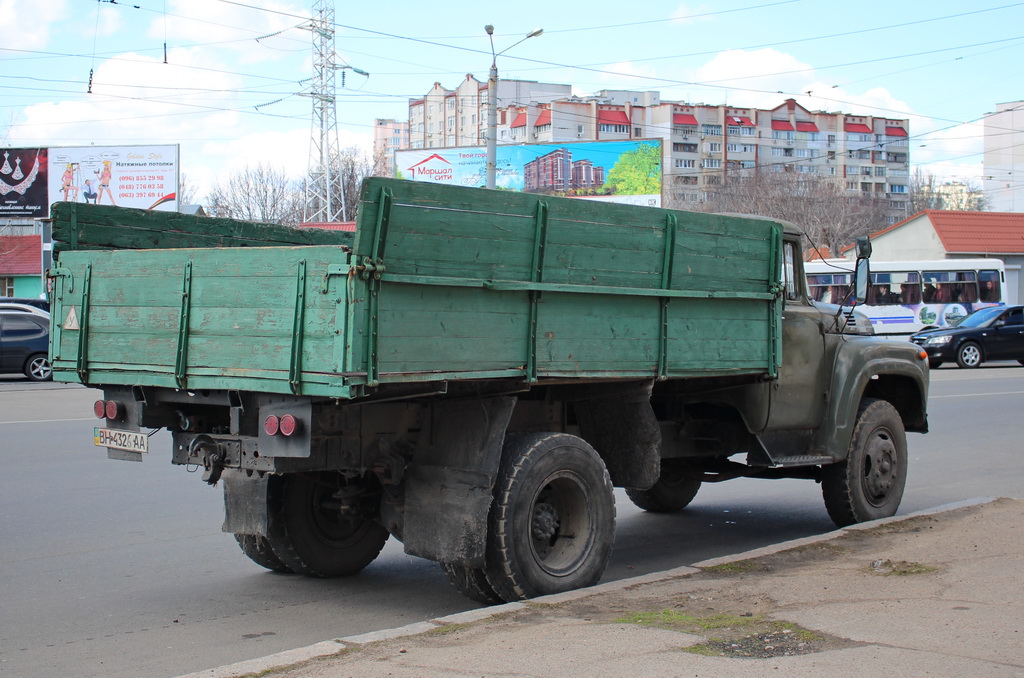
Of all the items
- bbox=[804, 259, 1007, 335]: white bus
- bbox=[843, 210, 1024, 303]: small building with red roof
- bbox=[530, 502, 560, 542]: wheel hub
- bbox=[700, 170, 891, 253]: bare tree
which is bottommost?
bbox=[530, 502, 560, 542]: wheel hub

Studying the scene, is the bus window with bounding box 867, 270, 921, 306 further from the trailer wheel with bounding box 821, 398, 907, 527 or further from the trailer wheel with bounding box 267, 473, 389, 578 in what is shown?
the trailer wheel with bounding box 267, 473, 389, 578

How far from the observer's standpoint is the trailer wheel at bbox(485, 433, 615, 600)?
546cm

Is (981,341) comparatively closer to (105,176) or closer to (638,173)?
(638,173)

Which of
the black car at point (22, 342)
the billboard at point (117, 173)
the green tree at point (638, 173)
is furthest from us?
the billboard at point (117, 173)

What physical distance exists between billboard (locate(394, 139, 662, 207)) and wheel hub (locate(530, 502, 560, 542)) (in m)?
35.0

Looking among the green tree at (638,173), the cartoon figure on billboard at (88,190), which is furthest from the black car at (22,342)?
the green tree at (638,173)

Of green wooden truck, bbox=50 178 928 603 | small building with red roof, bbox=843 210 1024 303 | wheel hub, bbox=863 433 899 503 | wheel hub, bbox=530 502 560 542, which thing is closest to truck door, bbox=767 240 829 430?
green wooden truck, bbox=50 178 928 603

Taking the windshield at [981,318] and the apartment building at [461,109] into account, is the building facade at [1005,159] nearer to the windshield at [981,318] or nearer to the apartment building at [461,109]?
the apartment building at [461,109]

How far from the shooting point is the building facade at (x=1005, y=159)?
3233 inches

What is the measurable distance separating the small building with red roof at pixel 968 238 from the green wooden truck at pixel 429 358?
37704 millimetres

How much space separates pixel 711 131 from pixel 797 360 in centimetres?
12643

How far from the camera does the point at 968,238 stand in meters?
41.8

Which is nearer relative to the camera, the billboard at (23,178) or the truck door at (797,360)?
the truck door at (797,360)

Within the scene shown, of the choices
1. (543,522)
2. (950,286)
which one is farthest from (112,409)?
(950,286)
